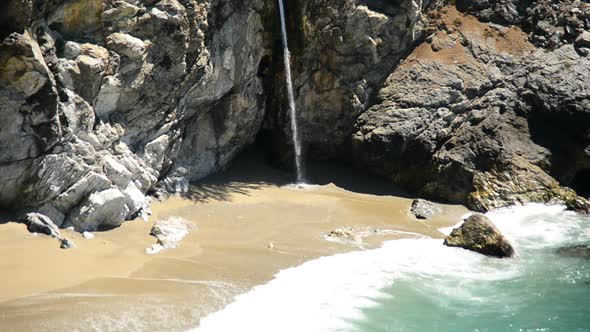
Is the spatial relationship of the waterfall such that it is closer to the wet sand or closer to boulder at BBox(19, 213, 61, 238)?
the wet sand

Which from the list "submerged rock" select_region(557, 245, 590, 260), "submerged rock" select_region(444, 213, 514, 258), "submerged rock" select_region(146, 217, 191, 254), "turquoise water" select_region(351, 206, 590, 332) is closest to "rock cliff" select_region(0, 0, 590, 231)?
"submerged rock" select_region(146, 217, 191, 254)

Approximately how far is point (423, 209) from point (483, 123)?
13.4ft

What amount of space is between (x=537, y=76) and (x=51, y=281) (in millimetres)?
16074

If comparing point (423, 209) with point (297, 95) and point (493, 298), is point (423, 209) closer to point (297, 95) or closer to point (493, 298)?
point (297, 95)

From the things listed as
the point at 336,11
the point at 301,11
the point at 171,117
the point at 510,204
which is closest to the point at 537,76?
the point at 510,204

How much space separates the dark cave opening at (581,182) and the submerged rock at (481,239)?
6.90m

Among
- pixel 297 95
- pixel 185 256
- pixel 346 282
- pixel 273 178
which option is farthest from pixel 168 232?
pixel 297 95

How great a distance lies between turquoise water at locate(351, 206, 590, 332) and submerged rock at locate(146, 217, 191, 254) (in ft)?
14.5

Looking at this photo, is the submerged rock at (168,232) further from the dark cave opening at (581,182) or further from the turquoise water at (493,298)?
the dark cave opening at (581,182)

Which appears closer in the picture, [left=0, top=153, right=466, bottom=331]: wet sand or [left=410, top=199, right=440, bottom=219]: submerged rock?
[left=0, top=153, right=466, bottom=331]: wet sand

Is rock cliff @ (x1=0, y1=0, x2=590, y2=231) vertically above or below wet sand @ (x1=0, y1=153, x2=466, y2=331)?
above

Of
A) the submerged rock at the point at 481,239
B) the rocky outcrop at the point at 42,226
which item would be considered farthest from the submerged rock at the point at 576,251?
the rocky outcrop at the point at 42,226

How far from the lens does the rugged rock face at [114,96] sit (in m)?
9.77

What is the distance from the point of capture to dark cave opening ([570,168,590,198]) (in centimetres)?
1682
